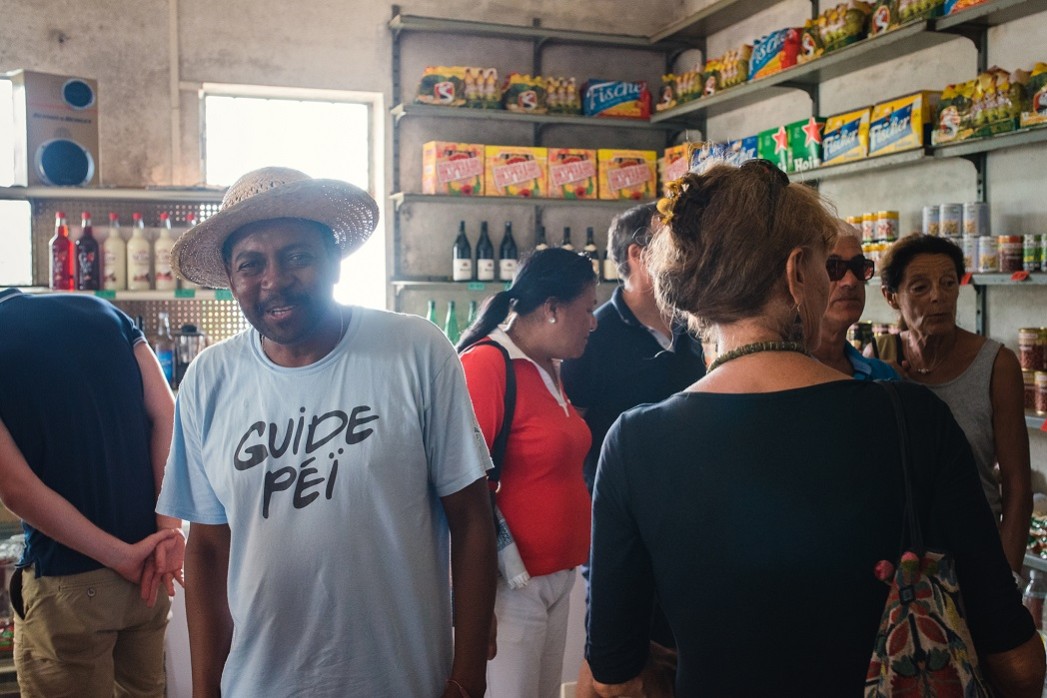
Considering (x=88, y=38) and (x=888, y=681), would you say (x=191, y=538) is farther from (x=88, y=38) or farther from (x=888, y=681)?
(x=88, y=38)

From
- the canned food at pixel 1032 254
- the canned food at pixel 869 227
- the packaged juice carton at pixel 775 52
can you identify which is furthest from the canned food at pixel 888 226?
the packaged juice carton at pixel 775 52

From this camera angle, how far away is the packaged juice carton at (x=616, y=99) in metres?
5.61

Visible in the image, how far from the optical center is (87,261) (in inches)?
167

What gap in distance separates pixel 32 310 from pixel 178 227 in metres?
2.43

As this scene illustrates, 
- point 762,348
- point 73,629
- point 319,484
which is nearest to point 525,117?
point 73,629

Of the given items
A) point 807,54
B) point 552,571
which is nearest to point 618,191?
point 807,54

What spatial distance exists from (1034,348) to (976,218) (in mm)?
531

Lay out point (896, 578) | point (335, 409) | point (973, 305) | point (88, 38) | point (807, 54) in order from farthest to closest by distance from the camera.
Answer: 1. point (88, 38)
2. point (807, 54)
3. point (973, 305)
4. point (335, 409)
5. point (896, 578)

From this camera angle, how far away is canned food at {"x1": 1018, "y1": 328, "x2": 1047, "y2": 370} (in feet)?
10.6

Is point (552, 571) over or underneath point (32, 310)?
underneath

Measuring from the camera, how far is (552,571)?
2.41 m

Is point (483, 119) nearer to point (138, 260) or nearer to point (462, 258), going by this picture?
point (462, 258)

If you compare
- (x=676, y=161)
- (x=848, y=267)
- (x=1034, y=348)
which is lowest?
(x=1034, y=348)

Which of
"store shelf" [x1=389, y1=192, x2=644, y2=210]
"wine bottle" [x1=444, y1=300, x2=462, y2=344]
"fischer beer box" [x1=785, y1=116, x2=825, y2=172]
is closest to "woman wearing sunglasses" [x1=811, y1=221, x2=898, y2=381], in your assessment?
"fischer beer box" [x1=785, y1=116, x2=825, y2=172]
